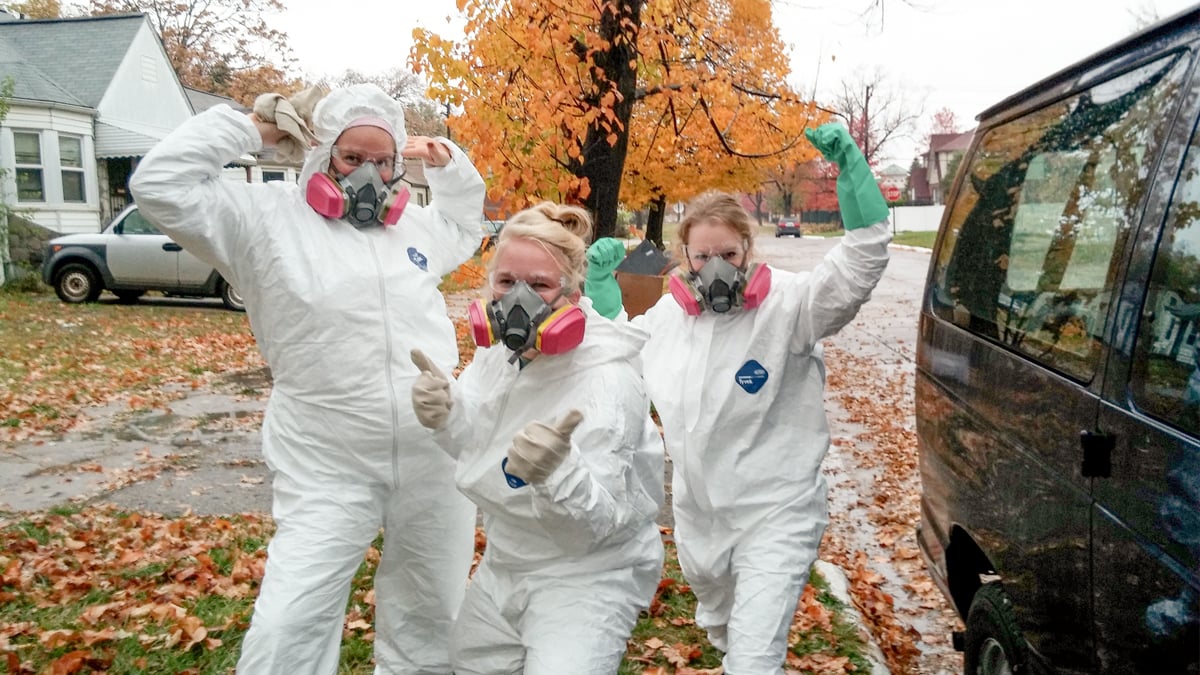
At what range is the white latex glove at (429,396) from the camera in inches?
116

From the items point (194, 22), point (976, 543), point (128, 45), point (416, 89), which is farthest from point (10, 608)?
point (416, 89)

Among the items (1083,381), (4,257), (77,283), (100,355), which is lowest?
(100,355)

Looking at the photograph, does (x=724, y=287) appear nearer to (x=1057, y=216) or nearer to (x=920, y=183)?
(x=1057, y=216)

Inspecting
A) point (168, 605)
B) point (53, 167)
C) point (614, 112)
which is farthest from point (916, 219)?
point (168, 605)

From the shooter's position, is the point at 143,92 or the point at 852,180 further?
the point at 143,92

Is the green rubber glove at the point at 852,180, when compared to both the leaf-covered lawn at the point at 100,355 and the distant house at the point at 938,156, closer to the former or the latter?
the leaf-covered lawn at the point at 100,355

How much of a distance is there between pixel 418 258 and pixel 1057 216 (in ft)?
6.87

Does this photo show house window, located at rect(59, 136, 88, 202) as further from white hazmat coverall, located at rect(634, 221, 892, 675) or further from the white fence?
the white fence

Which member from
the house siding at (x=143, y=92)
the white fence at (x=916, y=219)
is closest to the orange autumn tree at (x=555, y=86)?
the house siding at (x=143, y=92)

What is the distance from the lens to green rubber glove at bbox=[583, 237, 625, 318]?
12.7 feet

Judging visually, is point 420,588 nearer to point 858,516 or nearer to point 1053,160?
point 1053,160

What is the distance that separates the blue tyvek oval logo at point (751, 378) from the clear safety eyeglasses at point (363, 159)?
1381 mm

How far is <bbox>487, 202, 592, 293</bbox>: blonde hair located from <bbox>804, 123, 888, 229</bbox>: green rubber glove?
2.67ft

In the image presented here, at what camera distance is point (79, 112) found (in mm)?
24172
